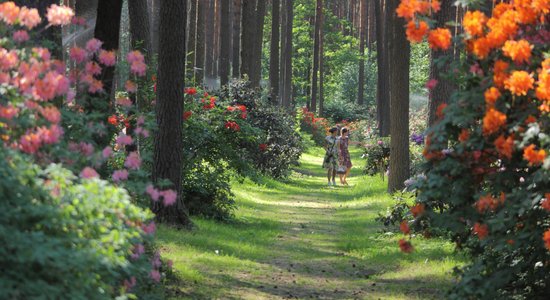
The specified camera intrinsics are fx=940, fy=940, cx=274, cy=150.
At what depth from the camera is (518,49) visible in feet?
21.5

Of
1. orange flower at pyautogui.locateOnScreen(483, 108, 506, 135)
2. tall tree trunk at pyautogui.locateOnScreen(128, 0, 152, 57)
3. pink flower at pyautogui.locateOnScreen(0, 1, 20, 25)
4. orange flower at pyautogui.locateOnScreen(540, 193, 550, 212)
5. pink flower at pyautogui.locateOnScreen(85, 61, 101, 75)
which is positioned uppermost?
tall tree trunk at pyautogui.locateOnScreen(128, 0, 152, 57)

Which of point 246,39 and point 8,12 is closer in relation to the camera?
point 8,12

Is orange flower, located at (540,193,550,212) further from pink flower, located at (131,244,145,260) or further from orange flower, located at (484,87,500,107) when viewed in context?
pink flower, located at (131,244,145,260)

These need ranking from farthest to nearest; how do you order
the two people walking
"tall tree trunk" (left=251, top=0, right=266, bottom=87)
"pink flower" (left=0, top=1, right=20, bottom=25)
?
"tall tree trunk" (left=251, top=0, right=266, bottom=87) → the two people walking → "pink flower" (left=0, top=1, right=20, bottom=25)

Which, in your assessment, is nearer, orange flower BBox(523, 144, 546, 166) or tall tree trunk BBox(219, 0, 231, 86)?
orange flower BBox(523, 144, 546, 166)

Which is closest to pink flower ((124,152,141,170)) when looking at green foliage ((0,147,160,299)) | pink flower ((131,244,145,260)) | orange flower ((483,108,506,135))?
pink flower ((131,244,145,260))

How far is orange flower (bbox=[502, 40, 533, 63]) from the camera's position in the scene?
656cm

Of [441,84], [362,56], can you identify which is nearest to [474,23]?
[441,84]

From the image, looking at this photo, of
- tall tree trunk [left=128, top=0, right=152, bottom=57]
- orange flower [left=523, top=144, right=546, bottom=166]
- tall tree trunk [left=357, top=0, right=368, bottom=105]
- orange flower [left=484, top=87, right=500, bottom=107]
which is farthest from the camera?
tall tree trunk [left=357, top=0, right=368, bottom=105]

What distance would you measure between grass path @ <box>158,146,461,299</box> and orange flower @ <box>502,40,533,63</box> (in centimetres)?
368

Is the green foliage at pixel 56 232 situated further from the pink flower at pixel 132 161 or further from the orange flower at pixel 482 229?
the orange flower at pixel 482 229

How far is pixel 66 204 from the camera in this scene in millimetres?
5074

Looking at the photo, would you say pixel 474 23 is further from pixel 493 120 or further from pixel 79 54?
pixel 79 54

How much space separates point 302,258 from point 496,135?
6.29 meters
